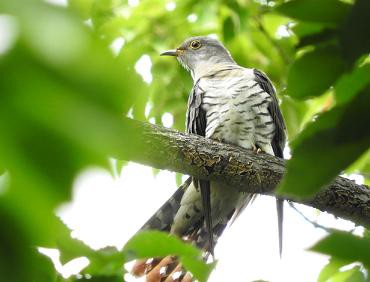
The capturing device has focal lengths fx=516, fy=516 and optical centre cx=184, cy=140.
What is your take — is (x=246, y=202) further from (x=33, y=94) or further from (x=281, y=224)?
(x=33, y=94)

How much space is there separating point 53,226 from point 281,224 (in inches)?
120

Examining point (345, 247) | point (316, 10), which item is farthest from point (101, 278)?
point (316, 10)

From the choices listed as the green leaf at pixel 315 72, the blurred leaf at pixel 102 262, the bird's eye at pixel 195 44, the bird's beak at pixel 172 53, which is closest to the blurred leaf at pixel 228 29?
the bird's beak at pixel 172 53

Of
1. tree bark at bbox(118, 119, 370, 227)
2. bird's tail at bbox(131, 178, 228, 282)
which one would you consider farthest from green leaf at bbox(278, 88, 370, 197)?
bird's tail at bbox(131, 178, 228, 282)

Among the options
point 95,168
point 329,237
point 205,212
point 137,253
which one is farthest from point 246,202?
point 95,168

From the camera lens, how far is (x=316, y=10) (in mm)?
A: 609

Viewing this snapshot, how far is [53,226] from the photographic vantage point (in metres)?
0.33

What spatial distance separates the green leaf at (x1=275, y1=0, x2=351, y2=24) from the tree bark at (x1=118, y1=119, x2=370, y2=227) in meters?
1.89

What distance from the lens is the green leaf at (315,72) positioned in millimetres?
618

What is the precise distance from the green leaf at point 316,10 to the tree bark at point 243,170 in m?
1.89

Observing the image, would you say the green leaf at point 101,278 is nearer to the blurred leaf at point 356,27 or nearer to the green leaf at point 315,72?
the green leaf at point 315,72

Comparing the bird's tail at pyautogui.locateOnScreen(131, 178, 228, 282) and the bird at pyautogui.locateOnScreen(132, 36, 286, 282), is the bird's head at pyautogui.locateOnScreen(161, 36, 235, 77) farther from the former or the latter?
the bird's tail at pyautogui.locateOnScreen(131, 178, 228, 282)

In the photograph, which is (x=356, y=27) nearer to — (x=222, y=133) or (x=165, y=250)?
(x=165, y=250)

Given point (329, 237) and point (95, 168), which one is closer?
point (95, 168)
